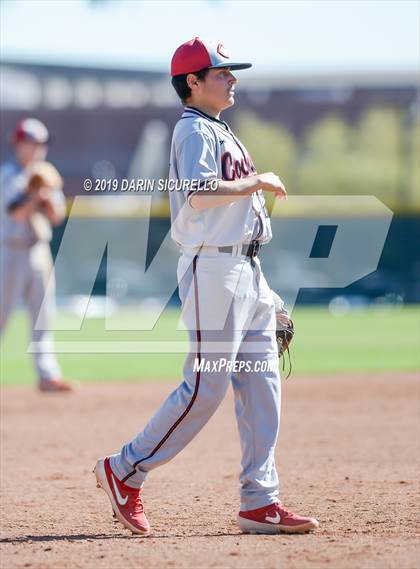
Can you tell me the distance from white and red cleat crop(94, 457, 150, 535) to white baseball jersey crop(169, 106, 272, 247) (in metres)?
1.12

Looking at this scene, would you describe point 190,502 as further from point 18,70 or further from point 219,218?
point 18,70

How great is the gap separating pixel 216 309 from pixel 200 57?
3.76ft

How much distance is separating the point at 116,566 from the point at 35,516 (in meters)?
1.30

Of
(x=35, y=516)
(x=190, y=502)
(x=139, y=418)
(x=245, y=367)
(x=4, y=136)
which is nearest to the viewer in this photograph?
(x=245, y=367)

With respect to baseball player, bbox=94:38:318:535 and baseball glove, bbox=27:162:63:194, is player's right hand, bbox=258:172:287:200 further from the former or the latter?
baseball glove, bbox=27:162:63:194

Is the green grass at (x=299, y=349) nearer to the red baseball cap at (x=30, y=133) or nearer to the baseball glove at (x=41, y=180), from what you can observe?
the baseball glove at (x=41, y=180)

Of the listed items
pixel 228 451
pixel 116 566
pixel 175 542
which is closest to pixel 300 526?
pixel 175 542

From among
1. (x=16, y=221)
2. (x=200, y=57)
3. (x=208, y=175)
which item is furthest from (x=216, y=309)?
(x=16, y=221)

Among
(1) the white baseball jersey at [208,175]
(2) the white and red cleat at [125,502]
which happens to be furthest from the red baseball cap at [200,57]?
(2) the white and red cleat at [125,502]

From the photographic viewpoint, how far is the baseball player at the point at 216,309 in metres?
4.65

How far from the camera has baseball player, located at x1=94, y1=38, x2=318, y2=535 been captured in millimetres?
4652

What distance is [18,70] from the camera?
183 ft

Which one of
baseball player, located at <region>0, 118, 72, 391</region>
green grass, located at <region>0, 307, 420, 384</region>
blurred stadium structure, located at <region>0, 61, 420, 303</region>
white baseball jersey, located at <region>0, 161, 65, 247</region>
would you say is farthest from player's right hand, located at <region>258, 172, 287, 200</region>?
blurred stadium structure, located at <region>0, 61, 420, 303</region>

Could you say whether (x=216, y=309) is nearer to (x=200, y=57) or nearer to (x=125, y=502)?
(x=125, y=502)
